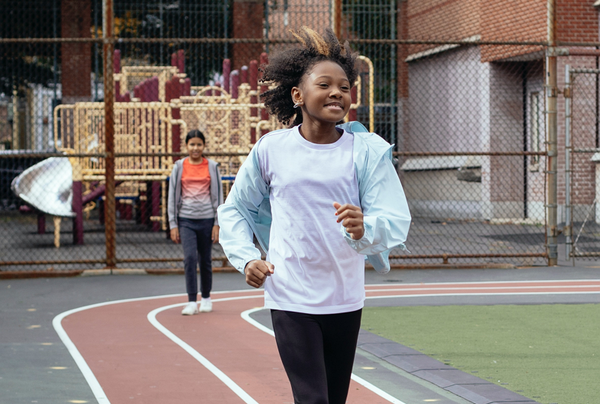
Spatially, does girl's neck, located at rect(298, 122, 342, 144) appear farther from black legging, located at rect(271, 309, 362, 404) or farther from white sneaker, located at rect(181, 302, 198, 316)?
white sneaker, located at rect(181, 302, 198, 316)

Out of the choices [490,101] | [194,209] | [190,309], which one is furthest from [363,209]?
[490,101]

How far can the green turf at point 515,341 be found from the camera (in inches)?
232

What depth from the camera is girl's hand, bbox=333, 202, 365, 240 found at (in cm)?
324

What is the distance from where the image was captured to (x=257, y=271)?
11.3ft

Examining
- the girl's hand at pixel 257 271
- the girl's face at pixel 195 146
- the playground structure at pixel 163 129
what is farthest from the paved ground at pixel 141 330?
the playground structure at pixel 163 129

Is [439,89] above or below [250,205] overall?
above

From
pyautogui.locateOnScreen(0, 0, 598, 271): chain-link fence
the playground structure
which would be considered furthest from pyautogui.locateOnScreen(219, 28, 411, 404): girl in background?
the playground structure

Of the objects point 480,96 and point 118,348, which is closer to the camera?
point 118,348

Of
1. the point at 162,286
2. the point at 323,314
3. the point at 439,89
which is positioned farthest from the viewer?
the point at 439,89

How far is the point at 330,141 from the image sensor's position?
12.1ft

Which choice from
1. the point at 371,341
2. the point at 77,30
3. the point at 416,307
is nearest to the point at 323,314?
the point at 371,341

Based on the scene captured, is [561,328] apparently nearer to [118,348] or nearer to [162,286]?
[118,348]

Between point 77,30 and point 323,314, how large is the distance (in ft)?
91.9

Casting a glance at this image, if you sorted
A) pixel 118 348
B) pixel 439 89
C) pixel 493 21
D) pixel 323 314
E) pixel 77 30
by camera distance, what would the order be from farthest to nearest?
pixel 77 30, pixel 439 89, pixel 493 21, pixel 118 348, pixel 323 314
